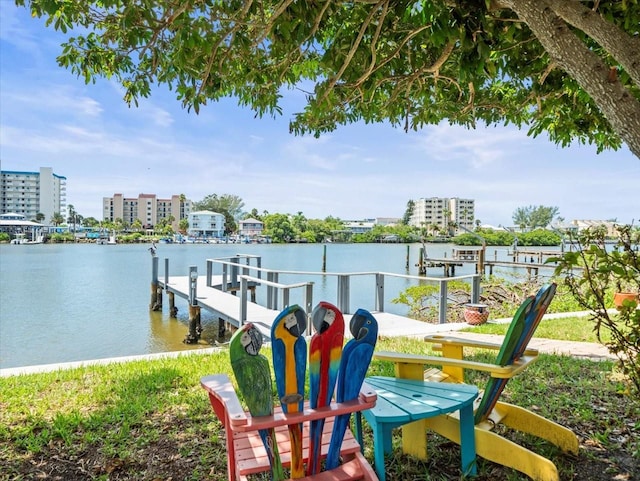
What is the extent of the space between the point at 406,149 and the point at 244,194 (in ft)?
197

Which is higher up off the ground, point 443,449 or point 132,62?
point 132,62

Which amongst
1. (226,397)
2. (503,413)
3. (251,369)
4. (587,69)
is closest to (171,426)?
(226,397)

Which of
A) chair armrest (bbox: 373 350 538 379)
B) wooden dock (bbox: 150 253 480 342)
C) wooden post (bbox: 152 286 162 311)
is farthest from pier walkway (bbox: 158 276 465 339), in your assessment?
chair armrest (bbox: 373 350 538 379)

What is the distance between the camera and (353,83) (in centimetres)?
408

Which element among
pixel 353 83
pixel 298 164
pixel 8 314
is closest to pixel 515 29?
pixel 353 83

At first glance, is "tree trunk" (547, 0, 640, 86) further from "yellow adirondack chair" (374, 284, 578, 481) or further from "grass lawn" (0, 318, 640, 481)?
"grass lawn" (0, 318, 640, 481)

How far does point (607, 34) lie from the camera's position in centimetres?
188

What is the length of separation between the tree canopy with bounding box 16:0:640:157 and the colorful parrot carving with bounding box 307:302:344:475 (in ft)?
4.86

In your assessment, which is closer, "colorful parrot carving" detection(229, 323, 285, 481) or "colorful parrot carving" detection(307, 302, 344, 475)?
Result: "colorful parrot carving" detection(229, 323, 285, 481)

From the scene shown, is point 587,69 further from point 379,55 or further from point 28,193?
point 28,193

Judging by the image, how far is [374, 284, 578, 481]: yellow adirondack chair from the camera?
1955 mm

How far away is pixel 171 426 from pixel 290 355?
178 centimetres

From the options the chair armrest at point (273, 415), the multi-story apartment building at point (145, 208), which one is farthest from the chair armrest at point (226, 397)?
the multi-story apartment building at point (145, 208)

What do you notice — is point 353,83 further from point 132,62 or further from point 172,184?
point 172,184
